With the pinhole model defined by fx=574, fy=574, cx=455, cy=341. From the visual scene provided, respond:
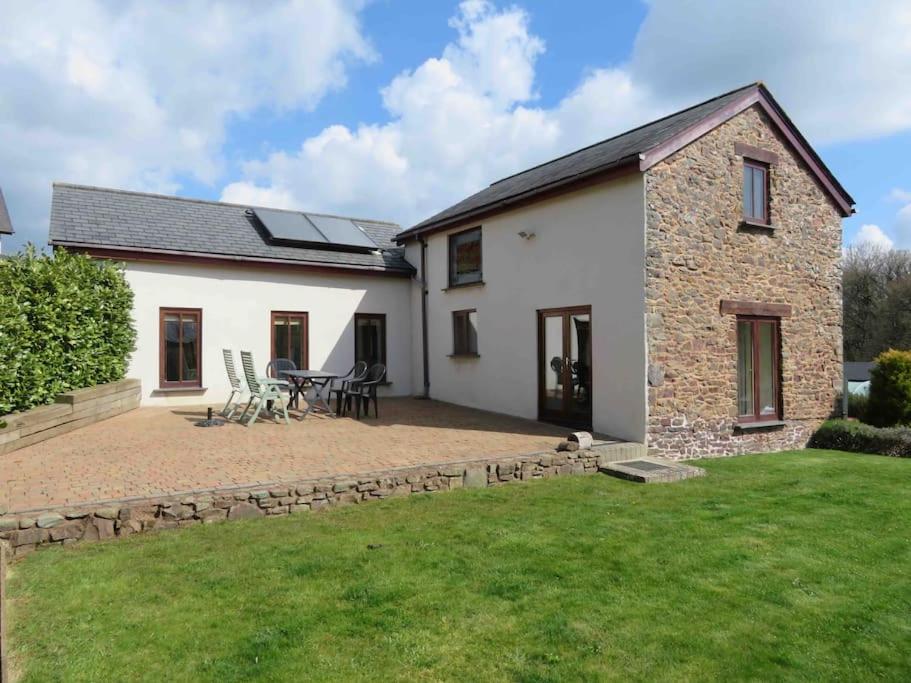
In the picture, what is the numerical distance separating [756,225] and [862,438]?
4.48 metres

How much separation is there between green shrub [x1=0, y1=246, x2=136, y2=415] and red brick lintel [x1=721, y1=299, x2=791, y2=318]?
1099cm

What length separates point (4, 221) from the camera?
72.3ft

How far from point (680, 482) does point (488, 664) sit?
5381 millimetres

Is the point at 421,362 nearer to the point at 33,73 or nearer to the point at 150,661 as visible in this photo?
the point at 33,73

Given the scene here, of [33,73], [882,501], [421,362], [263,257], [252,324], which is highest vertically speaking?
[33,73]

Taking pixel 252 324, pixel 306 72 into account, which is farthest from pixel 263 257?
pixel 306 72

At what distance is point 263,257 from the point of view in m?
13.5

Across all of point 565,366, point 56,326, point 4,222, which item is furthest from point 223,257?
point 4,222

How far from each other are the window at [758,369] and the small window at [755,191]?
1951mm

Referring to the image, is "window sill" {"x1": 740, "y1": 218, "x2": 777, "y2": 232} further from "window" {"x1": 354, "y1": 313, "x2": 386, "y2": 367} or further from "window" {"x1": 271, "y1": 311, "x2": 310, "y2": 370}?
"window" {"x1": 271, "y1": 311, "x2": 310, "y2": 370}

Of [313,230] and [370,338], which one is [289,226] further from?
[370,338]

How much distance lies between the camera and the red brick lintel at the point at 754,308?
9.96 m

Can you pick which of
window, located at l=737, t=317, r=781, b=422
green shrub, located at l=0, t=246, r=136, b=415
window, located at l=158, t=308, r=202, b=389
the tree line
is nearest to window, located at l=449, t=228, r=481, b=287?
window, located at l=737, t=317, r=781, b=422

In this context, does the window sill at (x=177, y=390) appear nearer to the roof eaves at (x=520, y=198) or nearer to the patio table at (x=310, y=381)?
the patio table at (x=310, y=381)
